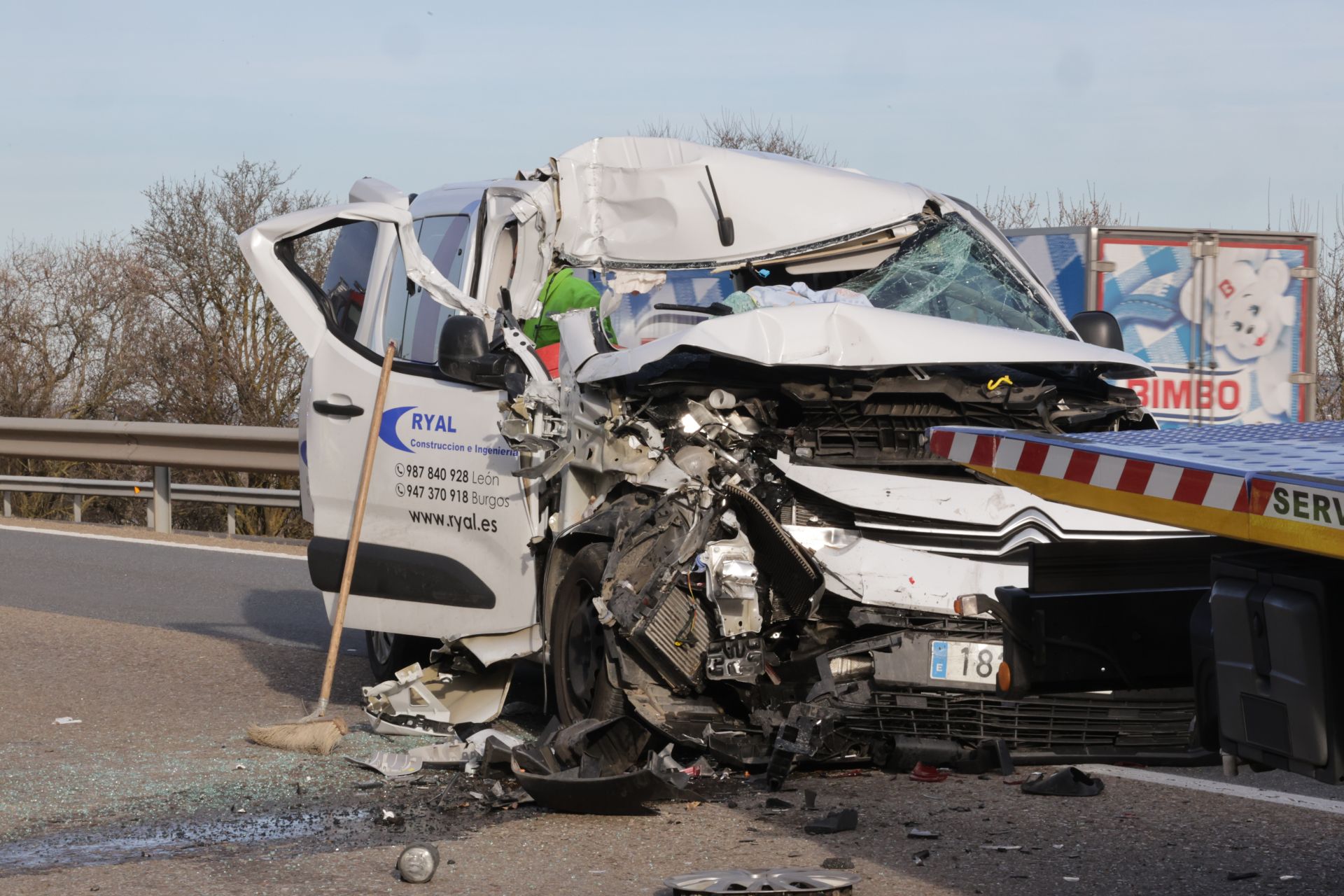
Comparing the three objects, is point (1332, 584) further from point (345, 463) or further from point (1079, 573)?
point (345, 463)

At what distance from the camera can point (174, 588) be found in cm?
1218

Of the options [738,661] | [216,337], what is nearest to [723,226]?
[738,661]

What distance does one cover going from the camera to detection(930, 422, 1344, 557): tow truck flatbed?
316cm

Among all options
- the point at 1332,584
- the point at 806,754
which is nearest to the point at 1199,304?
the point at 806,754

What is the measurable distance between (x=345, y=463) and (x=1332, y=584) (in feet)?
17.0

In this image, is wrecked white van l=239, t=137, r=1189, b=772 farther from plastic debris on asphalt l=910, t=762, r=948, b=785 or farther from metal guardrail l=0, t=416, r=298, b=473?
metal guardrail l=0, t=416, r=298, b=473

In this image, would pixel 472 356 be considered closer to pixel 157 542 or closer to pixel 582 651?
pixel 582 651

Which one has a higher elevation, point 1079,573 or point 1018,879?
point 1079,573

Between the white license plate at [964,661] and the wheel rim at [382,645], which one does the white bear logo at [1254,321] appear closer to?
the wheel rim at [382,645]

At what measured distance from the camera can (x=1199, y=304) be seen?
551 inches

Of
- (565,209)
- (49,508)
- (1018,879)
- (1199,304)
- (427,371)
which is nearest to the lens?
(1018,879)

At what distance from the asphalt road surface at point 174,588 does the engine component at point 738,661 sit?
4509 mm

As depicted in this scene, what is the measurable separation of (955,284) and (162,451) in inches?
432

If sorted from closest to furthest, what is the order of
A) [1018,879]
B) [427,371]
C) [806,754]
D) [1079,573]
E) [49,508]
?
[1079,573] → [1018,879] → [806,754] → [427,371] → [49,508]
